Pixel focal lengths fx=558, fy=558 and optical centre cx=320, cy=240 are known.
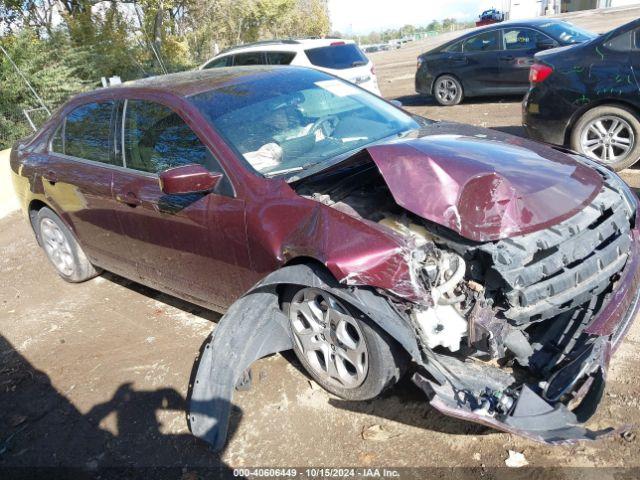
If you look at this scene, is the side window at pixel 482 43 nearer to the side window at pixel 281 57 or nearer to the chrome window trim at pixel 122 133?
the side window at pixel 281 57

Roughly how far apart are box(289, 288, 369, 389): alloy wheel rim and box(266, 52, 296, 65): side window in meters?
8.22

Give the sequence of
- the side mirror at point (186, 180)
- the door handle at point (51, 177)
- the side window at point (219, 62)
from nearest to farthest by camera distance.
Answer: the side mirror at point (186, 180) < the door handle at point (51, 177) < the side window at point (219, 62)

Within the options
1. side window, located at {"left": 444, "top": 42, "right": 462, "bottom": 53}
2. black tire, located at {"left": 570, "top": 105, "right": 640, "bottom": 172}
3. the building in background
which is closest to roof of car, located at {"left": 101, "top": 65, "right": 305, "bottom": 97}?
black tire, located at {"left": 570, "top": 105, "right": 640, "bottom": 172}

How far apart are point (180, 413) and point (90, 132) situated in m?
2.36

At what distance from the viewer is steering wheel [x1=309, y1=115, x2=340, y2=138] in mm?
3727

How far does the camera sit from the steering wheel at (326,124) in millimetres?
3727

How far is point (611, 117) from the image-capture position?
5.74 meters

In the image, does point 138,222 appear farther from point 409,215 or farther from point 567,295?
point 567,295

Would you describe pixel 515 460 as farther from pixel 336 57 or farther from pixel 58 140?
pixel 336 57

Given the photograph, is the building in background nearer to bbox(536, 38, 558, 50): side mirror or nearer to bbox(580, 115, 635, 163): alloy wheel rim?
bbox(536, 38, 558, 50): side mirror

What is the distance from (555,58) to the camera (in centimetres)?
616

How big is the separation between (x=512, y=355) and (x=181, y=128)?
238cm

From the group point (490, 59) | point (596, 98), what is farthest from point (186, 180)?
point (490, 59)

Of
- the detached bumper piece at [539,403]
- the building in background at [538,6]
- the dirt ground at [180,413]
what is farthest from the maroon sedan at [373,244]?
the building in background at [538,6]
